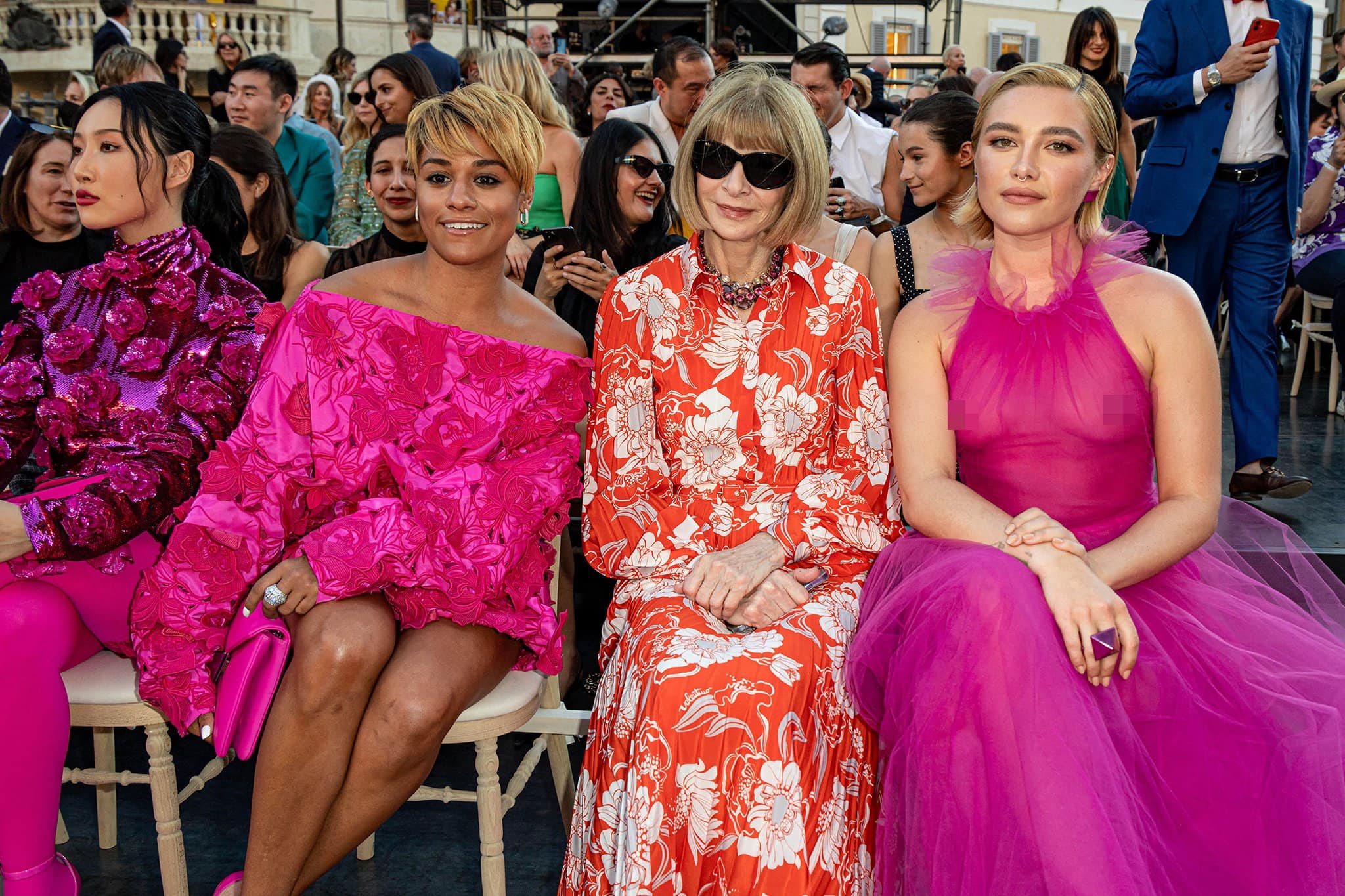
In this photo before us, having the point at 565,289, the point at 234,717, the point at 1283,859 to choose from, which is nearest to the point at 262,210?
the point at 565,289

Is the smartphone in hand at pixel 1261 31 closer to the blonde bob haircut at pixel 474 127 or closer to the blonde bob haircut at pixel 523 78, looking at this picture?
the blonde bob haircut at pixel 523 78

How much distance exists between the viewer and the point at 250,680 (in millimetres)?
2127

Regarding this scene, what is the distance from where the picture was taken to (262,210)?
3.76m

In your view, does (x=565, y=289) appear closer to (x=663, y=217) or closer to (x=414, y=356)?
(x=663, y=217)

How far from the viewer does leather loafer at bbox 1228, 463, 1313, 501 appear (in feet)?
14.2

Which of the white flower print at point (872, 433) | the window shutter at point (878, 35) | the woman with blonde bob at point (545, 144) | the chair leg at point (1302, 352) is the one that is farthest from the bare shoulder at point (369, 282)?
the window shutter at point (878, 35)

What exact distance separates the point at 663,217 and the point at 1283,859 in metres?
2.53

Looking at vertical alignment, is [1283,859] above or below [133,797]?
above

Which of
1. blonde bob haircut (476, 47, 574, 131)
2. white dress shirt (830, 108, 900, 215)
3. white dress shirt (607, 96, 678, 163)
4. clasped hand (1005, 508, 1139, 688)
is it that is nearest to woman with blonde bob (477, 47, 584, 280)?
blonde bob haircut (476, 47, 574, 131)

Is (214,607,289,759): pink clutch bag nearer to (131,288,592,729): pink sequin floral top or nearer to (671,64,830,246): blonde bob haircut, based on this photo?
(131,288,592,729): pink sequin floral top

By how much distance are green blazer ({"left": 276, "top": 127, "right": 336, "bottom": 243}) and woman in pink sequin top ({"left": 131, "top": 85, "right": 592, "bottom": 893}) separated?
10.6 feet

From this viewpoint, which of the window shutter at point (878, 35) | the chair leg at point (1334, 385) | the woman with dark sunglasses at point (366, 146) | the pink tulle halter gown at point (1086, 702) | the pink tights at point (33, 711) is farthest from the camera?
the window shutter at point (878, 35)

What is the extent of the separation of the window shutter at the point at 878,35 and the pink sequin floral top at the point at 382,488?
74.3 ft

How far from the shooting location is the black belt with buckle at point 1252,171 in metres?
4.31
